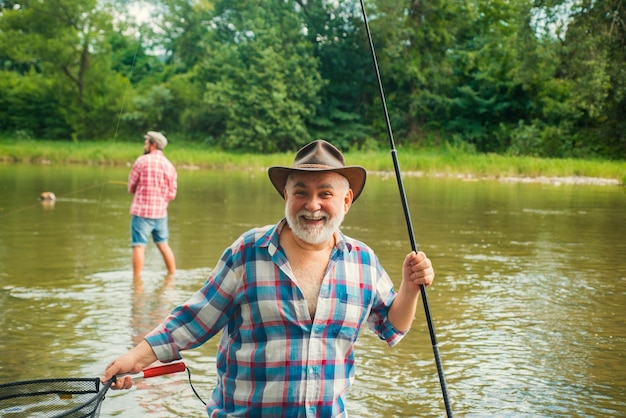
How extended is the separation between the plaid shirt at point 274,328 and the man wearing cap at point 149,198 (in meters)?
6.60

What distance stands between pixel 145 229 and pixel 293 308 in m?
6.85

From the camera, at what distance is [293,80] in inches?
1929

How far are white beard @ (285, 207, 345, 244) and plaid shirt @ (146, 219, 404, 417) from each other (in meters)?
0.08

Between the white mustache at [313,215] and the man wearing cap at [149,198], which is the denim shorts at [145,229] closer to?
the man wearing cap at [149,198]

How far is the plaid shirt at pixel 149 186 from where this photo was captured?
378 inches

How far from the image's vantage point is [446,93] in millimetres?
49438

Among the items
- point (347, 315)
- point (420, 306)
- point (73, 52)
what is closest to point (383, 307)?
point (347, 315)

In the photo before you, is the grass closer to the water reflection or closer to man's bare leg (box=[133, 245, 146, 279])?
man's bare leg (box=[133, 245, 146, 279])

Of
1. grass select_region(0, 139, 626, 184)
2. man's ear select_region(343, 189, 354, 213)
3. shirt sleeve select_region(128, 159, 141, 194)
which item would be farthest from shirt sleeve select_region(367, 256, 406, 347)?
grass select_region(0, 139, 626, 184)

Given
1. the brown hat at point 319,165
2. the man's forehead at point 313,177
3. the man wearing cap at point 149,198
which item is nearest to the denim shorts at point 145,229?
the man wearing cap at point 149,198

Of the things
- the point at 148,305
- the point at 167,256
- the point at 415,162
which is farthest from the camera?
the point at 415,162

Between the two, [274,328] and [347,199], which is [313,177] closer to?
[347,199]

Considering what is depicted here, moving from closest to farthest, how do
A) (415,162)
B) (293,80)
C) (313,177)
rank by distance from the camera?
1. (313,177)
2. (415,162)
3. (293,80)

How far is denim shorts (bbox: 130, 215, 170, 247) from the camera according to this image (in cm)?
959
